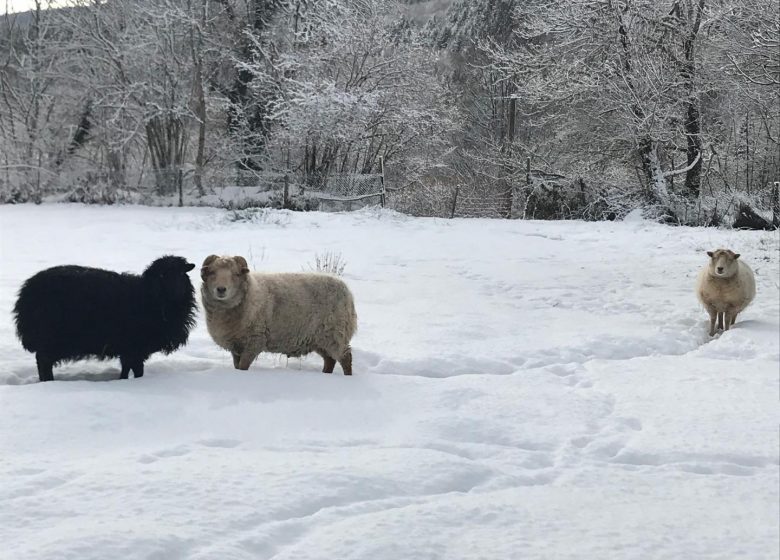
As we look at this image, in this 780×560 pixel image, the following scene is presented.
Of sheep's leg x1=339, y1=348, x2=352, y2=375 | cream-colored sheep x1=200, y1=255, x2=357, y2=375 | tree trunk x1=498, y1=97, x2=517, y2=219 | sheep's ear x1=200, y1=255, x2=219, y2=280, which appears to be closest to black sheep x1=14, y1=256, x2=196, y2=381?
sheep's ear x1=200, y1=255, x2=219, y2=280

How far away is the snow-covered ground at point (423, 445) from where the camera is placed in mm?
3121

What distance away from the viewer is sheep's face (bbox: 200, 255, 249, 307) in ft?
17.8

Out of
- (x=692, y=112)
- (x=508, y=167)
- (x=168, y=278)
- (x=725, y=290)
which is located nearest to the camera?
(x=168, y=278)

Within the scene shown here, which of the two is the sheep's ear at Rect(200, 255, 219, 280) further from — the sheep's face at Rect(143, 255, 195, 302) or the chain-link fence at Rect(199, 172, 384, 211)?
the chain-link fence at Rect(199, 172, 384, 211)

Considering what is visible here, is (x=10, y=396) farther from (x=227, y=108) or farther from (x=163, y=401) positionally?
(x=227, y=108)

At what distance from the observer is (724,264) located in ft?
27.6

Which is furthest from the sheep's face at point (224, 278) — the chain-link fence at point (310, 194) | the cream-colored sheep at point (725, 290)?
the chain-link fence at point (310, 194)

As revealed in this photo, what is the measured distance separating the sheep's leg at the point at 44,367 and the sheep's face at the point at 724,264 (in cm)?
729

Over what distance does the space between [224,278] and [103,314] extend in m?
0.93

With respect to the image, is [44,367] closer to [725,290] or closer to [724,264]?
[725,290]

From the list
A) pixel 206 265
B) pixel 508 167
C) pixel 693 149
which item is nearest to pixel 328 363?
pixel 206 265

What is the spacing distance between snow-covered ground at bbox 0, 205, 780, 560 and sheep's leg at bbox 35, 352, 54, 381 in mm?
177

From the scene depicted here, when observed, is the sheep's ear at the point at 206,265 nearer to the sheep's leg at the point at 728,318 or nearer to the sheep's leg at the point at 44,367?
the sheep's leg at the point at 44,367

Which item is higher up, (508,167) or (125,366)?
(508,167)
